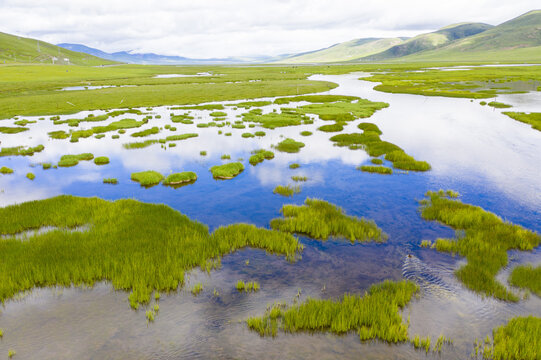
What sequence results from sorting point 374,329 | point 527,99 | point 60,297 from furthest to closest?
point 527,99
point 60,297
point 374,329

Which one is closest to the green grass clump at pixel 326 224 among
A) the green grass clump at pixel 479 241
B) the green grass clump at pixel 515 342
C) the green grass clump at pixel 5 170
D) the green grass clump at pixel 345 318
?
the green grass clump at pixel 479 241

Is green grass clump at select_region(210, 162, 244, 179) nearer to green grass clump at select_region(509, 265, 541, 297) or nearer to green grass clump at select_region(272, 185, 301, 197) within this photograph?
green grass clump at select_region(272, 185, 301, 197)

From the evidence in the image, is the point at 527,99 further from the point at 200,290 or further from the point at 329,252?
the point at 200,290

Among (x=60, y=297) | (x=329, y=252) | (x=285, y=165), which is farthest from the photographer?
(x=285, y=165)

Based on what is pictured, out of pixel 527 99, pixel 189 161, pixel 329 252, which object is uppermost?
pixel 527 99

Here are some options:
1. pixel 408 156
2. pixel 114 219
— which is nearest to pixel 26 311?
pixel 114 219

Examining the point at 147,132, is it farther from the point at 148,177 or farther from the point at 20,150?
the point at 148,177

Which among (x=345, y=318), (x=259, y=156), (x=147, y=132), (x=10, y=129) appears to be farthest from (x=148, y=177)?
(x=10, y=129)
